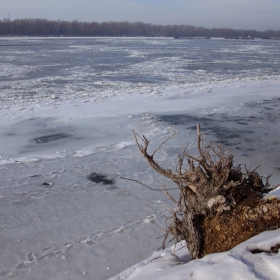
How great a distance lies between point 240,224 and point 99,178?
A: 13.0 feet

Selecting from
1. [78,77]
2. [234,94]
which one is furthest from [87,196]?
[78,77]

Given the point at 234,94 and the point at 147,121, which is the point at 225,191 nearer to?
the point at 147,121

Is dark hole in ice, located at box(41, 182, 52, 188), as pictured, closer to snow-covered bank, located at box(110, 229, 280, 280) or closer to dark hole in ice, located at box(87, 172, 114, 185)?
dark hole in ice, located at box(87, 172, 114, 185)

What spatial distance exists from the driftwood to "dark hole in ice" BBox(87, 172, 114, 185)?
323cm

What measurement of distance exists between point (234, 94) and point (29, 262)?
41.0ft

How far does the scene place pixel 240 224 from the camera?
3.16 metres

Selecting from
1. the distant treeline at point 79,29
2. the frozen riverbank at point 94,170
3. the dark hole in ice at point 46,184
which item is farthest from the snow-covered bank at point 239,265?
the distant treeline at point 79,29

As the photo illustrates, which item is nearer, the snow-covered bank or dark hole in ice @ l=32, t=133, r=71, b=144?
the snow-covered bank

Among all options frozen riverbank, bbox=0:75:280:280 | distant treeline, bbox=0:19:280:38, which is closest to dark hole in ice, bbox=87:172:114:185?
frozen riverbank, bbox=0:75:280:280

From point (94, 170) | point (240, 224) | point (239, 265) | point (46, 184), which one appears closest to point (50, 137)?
point (94, 170)

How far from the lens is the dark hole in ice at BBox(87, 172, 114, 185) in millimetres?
6582

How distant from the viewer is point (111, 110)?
1191 centimetres

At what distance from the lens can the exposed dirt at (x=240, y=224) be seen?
3111mm

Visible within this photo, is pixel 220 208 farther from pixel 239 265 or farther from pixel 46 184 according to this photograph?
pixel 46 184
